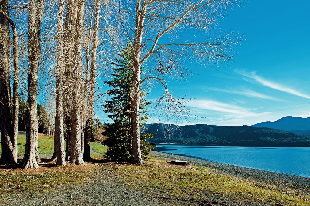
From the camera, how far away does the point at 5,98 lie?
10.8 meters

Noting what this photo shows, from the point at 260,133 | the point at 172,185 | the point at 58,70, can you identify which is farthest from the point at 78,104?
the point at 260,133

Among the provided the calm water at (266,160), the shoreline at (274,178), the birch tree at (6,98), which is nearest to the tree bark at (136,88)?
the birch tree at (6,98)

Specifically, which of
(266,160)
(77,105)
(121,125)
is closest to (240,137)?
(266,160)

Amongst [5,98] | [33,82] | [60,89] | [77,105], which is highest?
[33,82]

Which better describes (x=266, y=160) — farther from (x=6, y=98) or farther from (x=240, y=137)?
(x=240, y=137)

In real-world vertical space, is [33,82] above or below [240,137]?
above

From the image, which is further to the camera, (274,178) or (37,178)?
(274,178)

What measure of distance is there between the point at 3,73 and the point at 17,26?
7.79 ft

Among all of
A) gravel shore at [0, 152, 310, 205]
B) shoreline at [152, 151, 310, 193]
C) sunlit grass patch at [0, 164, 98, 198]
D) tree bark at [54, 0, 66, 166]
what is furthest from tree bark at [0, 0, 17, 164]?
shoreline at [152, 151, 310, 193]

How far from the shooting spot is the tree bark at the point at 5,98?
10492 millimetres

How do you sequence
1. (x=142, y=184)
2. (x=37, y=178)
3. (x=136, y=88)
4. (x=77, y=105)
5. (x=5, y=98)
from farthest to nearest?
(x=136, y=88) → (x=5, y=98) → (x=77, y=105) → (x=37, y=178) → (x=142, y=184)

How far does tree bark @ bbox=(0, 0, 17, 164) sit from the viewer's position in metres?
10.5

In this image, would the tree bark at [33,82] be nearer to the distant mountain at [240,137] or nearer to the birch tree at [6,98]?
the birch tree at [6,98]

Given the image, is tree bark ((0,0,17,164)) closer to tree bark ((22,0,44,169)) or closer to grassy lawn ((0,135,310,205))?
tree bark ((22,0,44,169))
